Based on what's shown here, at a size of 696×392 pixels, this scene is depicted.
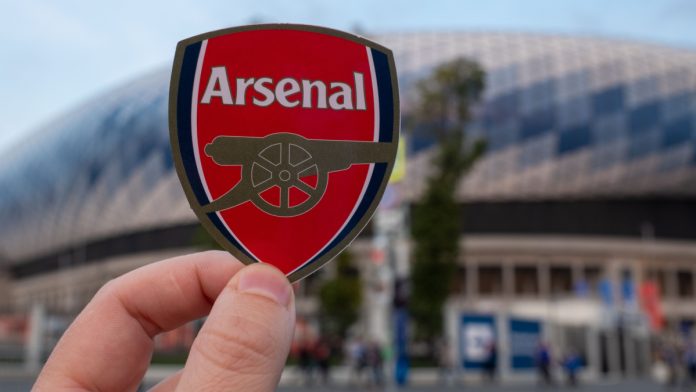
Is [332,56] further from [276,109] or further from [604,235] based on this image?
[604,235]

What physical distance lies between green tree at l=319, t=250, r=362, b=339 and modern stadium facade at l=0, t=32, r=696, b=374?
Result: 7611 millimetres

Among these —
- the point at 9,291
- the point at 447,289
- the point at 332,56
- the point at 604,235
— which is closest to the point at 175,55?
the point at 332,56

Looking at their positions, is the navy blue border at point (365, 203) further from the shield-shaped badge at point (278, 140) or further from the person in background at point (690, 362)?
the person in background at point (690, 362)

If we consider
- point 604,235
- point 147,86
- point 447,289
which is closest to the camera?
point 447,289

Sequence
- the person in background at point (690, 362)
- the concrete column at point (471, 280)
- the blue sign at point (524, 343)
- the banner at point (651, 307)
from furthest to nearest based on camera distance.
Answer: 1. the concrete column at point (471, 280)
2. the banner at point (651, 307)
3. the blue sign at point (524, 343)
4. the person in background at point (690, 362)

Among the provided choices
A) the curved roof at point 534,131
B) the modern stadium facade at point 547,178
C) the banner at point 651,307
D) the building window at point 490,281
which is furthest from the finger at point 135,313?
the building window at point 490,281

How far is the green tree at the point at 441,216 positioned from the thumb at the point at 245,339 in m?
28.3

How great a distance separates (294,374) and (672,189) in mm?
33832

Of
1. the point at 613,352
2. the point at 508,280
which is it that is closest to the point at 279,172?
the point at 613,352

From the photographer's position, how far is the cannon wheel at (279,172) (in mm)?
1870

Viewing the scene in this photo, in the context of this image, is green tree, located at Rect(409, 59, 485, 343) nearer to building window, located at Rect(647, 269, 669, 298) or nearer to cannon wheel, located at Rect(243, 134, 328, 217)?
building window, located at Rect(647, 269, 669, 298)

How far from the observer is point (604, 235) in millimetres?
45406

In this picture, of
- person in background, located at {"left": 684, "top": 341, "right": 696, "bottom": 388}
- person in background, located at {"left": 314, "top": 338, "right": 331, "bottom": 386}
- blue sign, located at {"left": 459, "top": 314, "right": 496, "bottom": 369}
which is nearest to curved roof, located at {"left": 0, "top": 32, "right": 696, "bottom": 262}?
blue sign, located at {"left": 459, "top": 314, "right": 496, "bottom": 369}

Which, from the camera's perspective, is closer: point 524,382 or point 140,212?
point 524,382
